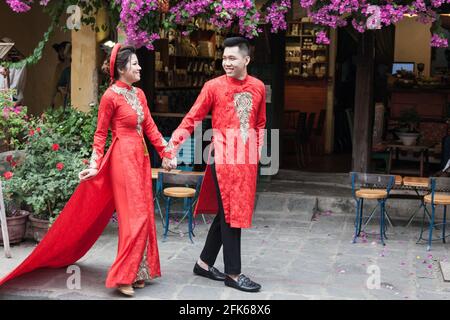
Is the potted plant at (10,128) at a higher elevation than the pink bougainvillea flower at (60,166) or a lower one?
higher

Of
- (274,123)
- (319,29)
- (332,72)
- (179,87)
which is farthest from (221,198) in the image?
(332,72)

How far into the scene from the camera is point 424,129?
39.6 feet

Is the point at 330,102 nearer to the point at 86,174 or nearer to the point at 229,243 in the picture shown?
the point at 229,243

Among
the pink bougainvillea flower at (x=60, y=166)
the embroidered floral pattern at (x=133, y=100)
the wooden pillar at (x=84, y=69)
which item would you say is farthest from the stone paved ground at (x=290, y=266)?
the wooden pillar at (x=84, y=69)

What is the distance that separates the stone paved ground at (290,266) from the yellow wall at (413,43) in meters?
8.72

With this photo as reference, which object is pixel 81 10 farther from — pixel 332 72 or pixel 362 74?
pixel 332 72

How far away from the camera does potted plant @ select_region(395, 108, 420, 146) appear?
33.8 feet

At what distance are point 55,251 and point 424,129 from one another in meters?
7.48

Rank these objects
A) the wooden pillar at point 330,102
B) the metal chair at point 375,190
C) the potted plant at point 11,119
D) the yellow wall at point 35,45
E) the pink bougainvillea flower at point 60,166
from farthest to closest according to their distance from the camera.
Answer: the wooden pillar at point 330,102
the yellow wall at point 35,45
the potted plant at point 11,119
the metal chair at point 375,190
the pink bougainvillea flower at point 60,166

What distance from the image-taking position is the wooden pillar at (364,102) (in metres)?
9.56

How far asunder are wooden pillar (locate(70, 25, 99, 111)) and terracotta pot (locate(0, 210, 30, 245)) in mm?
2119

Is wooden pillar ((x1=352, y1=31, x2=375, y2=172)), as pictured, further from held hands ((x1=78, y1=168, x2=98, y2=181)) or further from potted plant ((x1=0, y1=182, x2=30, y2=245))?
held hands ((x1=78, y1=168, x2=98, y2=181))

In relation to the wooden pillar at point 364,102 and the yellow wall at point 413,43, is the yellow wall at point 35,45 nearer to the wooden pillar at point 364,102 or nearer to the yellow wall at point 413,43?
the wooden pillar at point 364,102

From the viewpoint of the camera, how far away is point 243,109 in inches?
244
